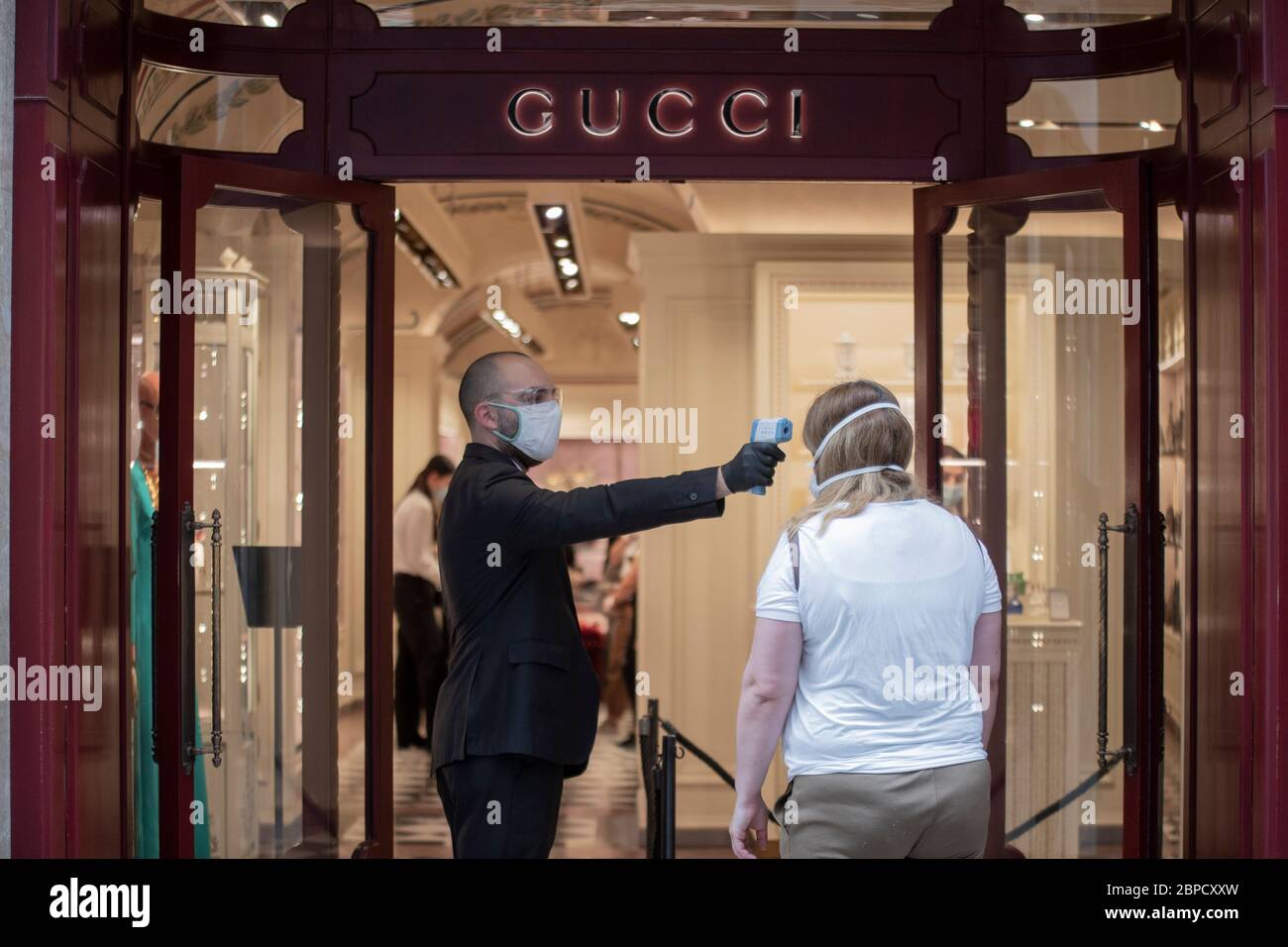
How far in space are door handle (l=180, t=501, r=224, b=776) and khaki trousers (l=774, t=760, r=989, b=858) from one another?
1.68 metres

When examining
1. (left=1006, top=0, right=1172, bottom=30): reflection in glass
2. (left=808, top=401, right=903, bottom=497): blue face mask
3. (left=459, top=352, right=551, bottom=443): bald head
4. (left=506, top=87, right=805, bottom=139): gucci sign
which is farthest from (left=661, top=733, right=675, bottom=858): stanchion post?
(left=1006, top=0, right=1172, bottom=30): reflection in glass

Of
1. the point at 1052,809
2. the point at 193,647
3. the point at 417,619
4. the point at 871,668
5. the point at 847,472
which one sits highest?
the point at 847,472

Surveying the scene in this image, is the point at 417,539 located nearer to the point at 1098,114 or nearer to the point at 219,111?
the point at 219,111

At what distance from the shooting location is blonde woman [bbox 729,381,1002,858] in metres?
2.27

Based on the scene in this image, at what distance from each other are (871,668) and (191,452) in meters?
1.92

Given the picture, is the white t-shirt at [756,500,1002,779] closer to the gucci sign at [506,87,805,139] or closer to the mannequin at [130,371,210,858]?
the gucci sign at [506,87,805,139]

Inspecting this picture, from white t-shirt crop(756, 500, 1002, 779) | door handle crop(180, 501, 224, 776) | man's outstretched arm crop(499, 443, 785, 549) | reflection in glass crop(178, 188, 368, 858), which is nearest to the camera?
white t-shirt crop(756, 500, 1002, 779)

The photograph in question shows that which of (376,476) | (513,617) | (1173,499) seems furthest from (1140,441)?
(376,476)

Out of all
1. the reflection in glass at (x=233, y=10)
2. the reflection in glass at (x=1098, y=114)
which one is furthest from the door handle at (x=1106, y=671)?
the reflection in glass at (x=233, y=10)

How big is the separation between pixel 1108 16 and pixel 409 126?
6.21 ft

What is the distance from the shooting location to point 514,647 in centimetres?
301

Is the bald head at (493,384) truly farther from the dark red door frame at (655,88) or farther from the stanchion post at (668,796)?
the stanchion post at (668,796)

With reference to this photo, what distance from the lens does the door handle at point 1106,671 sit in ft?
11.3

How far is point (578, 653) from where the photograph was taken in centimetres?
308
